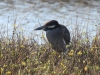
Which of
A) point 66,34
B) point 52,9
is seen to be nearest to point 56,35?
point 66,34

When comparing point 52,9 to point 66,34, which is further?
point 52,9

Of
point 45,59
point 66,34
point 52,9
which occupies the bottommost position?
point 52,9

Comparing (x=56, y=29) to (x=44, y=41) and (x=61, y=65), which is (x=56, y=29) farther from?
(x=61, y=65)

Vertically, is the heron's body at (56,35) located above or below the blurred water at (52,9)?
above

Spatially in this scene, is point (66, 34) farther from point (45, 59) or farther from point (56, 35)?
point (45, 59)

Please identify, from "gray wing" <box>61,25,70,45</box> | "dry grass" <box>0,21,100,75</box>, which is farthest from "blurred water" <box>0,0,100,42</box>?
"dry grass" <box>0,21,100,75</box>

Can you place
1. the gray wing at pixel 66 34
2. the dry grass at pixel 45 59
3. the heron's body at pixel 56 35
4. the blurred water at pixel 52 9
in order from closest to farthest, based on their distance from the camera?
the dry grass at pixel 45 59, the heron's body at pixel 56 35, the gray wing at pixel 66 34, the blurred water at pixel 52 9

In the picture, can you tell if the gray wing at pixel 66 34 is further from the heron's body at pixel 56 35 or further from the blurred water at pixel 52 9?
the blurred water at pixel 52 9

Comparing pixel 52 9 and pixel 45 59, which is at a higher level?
pixel 45 59

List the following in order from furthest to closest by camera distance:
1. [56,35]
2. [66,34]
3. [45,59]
Answer: [66,34], [56,35], [45,59]

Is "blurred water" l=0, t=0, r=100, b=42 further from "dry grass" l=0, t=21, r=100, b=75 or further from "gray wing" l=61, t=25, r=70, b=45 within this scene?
"dry grass" l=0, t=21, r=100, b=75

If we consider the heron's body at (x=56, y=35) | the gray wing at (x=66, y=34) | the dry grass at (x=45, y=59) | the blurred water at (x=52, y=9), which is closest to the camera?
the dry grass at (x=45, y=59)

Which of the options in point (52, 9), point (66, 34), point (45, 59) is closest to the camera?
point (45, 59)

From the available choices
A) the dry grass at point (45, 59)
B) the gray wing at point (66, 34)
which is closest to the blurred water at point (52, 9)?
the gray wing at point (66, 34)
